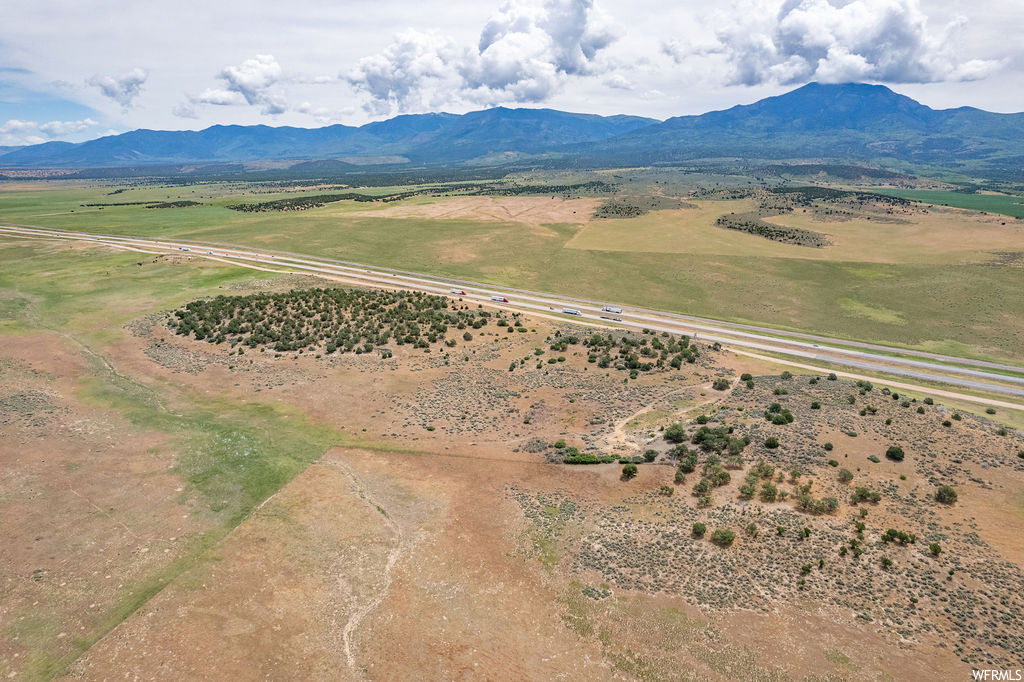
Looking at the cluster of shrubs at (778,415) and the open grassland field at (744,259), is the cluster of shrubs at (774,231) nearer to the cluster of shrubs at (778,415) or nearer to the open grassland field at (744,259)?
the open grassland field at (744,259)

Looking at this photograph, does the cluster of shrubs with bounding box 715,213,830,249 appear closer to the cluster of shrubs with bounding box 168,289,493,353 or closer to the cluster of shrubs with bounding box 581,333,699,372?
the cluster of shrubs with bounding box 581,333,699,372

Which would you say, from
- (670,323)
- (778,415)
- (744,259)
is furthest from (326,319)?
(744,259)

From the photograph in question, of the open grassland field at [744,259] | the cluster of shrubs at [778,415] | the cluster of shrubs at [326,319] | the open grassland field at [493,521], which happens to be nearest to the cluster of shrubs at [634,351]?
the open grassland field at [493,521]

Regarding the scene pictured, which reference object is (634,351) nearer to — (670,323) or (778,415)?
(670,323)

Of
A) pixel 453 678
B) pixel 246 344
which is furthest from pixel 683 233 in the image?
pixel 453 678

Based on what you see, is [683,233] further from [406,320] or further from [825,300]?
[406,320]
